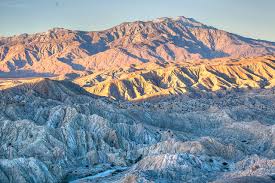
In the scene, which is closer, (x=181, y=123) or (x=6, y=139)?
(x=6, y=139)

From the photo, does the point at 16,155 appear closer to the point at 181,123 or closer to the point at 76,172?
the point at 76,172

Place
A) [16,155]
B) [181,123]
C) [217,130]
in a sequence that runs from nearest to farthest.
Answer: [16,155] → [217,130] → [181,123]

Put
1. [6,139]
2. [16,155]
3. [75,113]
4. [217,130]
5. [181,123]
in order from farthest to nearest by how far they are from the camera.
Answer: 1. [181,123]
2. [217,130]
3. [75,113]
4. [6,139]
5. [16,155]

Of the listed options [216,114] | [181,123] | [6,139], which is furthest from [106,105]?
[6,139]

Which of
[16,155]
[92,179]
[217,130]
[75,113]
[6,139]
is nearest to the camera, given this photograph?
[92,179]

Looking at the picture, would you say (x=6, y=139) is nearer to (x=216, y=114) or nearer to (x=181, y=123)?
(x=181, y=123)

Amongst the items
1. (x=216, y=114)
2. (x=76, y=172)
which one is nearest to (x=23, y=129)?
(x=76, y=172)
